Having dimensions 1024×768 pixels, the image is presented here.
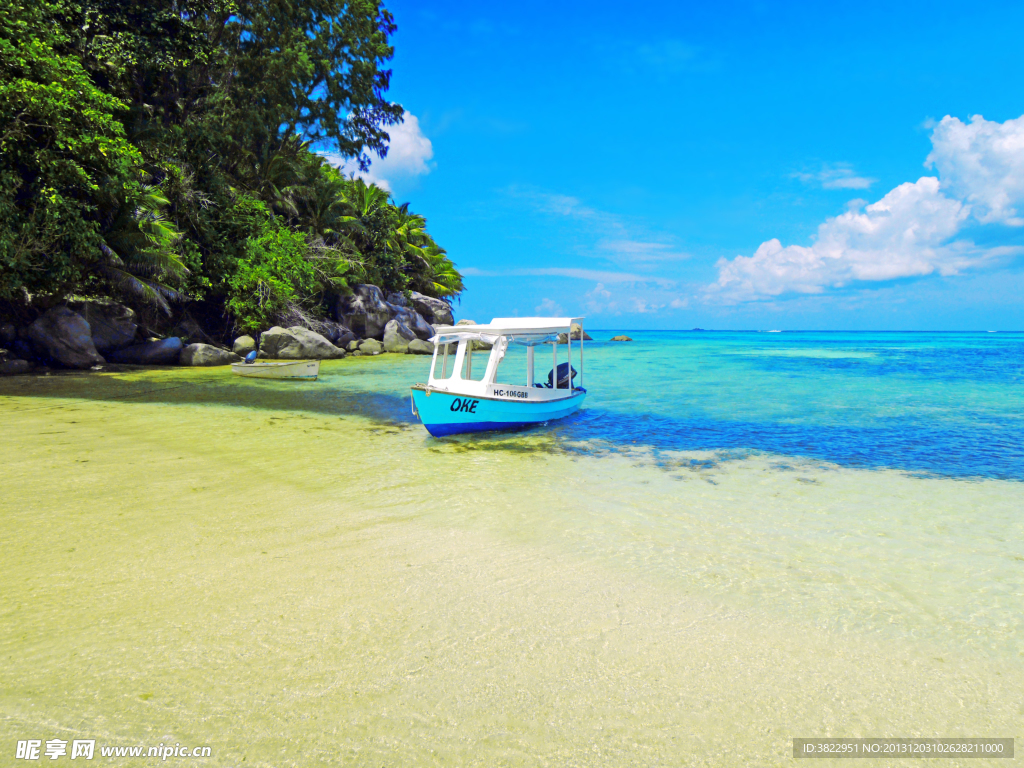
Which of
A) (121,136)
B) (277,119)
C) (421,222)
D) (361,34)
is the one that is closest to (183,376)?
(121,136)

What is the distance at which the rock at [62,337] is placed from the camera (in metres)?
21.8

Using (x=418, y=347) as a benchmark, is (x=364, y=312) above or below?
above

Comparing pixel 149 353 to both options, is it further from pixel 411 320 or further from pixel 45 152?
pixel 411 320

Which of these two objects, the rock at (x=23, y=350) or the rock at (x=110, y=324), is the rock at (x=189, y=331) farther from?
the rock at (x=23, y=350)

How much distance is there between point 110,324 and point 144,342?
152cm

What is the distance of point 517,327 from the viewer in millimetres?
13117

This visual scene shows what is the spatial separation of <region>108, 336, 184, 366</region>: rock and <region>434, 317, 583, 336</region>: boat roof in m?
18.8

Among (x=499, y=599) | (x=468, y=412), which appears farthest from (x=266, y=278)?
(x=499, y=599)

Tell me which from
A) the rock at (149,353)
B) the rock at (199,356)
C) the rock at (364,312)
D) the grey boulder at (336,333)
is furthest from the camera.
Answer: the rock at (364,312)

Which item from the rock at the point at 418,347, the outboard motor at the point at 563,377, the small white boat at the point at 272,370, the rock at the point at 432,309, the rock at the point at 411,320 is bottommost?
the small white boat at the point at 272,370

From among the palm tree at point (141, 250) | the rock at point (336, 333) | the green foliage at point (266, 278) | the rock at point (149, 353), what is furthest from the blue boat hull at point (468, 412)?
the rock at point (336, 333)

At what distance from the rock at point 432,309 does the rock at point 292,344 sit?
60.9ft

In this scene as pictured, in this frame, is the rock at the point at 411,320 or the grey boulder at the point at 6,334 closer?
the grey boulder at the point at 6,334

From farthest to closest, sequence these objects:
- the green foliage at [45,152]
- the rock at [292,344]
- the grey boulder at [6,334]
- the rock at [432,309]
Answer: the rock at [432,309], the rock at [292,344], the grey boulder at [6,334], the green foliage at [45,152]
